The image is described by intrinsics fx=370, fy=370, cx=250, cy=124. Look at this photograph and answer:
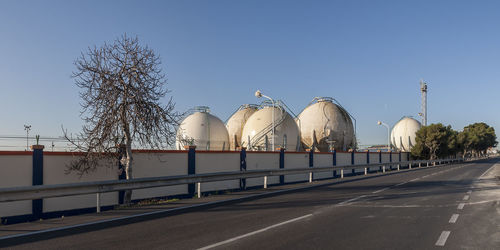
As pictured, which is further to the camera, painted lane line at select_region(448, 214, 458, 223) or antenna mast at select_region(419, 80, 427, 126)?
antenna mast at select_region(419, 80, 427, 126)

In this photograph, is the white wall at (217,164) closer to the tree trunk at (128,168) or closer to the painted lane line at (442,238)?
the tree trunk at (128,168)

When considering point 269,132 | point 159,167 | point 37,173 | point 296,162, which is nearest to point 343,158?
point 296,162

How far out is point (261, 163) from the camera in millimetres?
20844

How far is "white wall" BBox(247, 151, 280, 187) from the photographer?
19.8 meters

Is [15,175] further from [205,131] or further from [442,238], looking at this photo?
[205,131]

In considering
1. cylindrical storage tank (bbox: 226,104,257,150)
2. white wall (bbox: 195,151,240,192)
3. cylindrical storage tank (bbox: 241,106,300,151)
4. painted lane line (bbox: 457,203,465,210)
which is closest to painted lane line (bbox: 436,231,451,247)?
painted lane line (bbox: 457,203,465,210)

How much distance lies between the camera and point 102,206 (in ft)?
40.3

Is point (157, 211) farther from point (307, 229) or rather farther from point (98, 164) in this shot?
point (307, 229)

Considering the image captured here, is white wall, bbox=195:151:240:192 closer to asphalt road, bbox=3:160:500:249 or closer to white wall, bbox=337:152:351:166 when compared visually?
asphalt road, bbox=3:160:500:249

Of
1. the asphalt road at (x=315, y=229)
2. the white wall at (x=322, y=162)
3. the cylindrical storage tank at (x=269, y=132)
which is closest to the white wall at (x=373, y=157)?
the cylindrical storage tank at (x=269, y=132)

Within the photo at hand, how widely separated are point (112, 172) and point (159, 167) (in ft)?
6.71

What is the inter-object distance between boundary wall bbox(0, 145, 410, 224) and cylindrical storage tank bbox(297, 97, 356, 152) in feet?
94.3

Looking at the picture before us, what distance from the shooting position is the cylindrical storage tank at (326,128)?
5125cm

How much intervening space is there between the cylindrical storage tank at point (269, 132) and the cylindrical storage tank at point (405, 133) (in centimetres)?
3962
